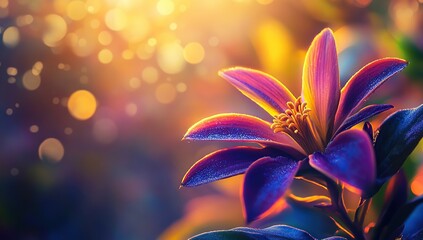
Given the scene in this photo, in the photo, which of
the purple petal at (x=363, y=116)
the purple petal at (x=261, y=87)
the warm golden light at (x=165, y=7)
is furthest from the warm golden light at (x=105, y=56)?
the purple petal at (x=363, y=116)

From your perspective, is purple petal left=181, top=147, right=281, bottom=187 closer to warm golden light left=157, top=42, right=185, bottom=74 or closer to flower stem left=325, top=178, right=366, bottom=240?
flower stem left=325, top=178, right=366, bottom=240

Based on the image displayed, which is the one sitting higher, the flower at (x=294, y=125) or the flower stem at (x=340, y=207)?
the flower at (x=294, y=125)

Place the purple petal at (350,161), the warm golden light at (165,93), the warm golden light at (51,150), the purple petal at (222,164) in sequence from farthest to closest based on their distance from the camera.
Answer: the warm golden light at (165,93)
the warm golden light at (51,150)
the purple petal at (222,164)
the purple petal at (350,161)

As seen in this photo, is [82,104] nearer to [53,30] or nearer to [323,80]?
[53,30]

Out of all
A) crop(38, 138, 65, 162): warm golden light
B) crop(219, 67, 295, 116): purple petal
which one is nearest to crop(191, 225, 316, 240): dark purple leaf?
crop(219, 67, 295, 116): purple petal

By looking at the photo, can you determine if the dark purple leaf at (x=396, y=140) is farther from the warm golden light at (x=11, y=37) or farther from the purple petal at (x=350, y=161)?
the warm golden light at (x=11, y=37)

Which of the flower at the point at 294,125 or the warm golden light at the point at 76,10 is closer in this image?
the flower at the point at 294,125

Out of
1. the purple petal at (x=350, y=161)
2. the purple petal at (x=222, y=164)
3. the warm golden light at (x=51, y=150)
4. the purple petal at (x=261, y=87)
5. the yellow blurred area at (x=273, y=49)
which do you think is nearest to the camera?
the purple petal at (x=350, y=161)

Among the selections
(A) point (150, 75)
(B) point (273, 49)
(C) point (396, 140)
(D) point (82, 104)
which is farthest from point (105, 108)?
(C) point (396, 140)
